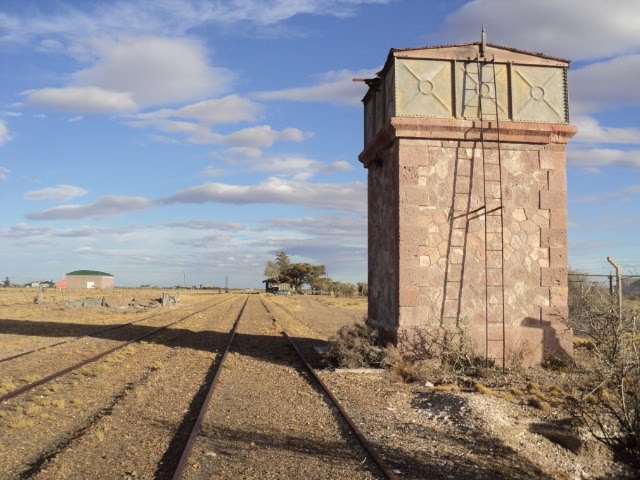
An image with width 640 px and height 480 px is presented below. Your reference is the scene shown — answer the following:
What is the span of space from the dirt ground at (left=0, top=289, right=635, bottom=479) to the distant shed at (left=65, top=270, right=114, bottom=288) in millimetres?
133897

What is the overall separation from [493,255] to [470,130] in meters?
2.91

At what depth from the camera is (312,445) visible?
768cm

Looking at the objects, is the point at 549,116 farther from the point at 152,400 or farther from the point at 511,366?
the point at 152,400

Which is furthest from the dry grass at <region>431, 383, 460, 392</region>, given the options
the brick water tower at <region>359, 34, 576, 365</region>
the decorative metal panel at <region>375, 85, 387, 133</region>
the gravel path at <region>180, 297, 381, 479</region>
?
the decorative metal panel at <region>375, 85, 387, 133</region>

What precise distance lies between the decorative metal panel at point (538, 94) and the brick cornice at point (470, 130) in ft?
1.21

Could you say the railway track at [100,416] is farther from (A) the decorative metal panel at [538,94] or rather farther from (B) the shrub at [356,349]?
(A) the decorative metal panel at [538,94]

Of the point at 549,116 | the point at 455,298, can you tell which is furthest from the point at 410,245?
the point at 549,116

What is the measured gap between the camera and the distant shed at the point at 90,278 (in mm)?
140175

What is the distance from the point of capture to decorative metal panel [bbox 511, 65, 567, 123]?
48.0 ft

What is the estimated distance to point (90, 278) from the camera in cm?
15050

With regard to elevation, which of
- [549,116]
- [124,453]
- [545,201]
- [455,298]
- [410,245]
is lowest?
[124,453]

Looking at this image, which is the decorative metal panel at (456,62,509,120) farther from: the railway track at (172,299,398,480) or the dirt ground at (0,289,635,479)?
the railway track at (172,299,398,480)

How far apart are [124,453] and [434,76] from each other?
35.0 feet

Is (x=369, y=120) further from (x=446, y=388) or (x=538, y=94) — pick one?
(x=446, y=388)
